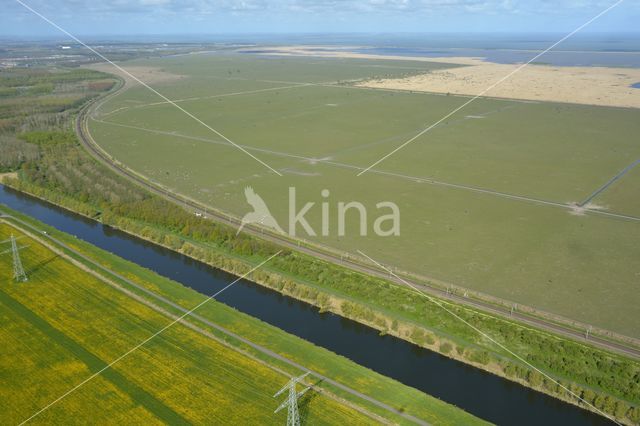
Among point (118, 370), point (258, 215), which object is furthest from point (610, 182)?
point (118, 370)

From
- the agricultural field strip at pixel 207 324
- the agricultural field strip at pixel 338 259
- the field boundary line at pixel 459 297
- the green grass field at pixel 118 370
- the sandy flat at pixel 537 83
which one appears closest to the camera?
the green grass field at pixel 118 370

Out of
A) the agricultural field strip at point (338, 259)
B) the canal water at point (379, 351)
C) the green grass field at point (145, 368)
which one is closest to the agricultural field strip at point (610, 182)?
the agricultural field strip at point (338, 259)

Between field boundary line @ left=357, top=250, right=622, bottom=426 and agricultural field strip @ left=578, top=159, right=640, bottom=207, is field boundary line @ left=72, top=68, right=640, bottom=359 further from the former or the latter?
agricultural field strip @ left=578, top=159, right=640, bottom=207

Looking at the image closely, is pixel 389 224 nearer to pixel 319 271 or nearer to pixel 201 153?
pixel 319 271

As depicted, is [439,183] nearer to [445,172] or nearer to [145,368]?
[445,172]

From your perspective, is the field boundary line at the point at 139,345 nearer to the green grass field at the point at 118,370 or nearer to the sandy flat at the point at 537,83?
the green grass field at the point at 118,370

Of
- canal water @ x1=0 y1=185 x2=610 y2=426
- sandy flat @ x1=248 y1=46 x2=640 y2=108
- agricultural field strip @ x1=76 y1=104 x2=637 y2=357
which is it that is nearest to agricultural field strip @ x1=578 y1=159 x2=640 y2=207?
agricultural field strip @ x1=76 y1=104 x2=637 y2=357

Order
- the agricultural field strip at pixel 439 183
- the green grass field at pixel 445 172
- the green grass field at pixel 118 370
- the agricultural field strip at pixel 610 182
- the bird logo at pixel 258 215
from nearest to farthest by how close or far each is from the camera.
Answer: the green grass field at pixel 118 370, the green grass field at pixel 445 172, the bird logo at pixel 258 215, the agricultural field strip at pixel 439 183, the agricultural field strip at pixel 610 182
